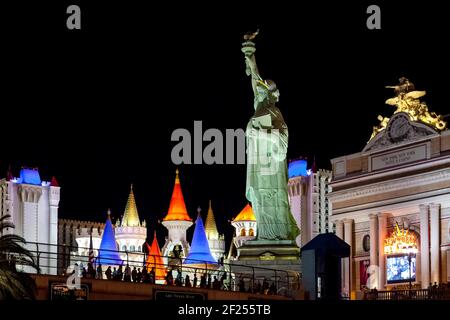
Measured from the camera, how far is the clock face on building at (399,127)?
70562 mm

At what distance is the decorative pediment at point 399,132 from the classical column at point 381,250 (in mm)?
4569

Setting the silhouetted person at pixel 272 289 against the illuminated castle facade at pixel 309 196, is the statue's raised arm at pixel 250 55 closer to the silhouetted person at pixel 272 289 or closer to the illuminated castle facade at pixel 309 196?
the silhouetted person at pixel 272 289

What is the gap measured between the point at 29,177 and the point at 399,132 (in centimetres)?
11112

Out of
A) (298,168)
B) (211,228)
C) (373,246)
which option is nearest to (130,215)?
(211,228)

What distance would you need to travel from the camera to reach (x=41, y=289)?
37031mm

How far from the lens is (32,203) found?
569 ft

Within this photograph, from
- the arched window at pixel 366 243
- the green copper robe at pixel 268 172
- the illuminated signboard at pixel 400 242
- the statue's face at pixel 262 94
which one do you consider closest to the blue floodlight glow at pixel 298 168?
the arched window at pixel 366 243

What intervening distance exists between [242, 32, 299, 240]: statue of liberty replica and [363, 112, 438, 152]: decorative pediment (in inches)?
541

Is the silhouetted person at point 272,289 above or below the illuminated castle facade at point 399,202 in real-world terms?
below

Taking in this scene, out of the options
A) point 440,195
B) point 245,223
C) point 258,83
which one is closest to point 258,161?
point 258,83

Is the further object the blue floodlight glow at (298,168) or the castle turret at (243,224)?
the blue floodlight glow at (298,168)

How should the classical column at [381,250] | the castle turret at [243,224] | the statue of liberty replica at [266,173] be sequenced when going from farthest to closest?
the castle turret at [243,224] → the classical column at [381,250] → the statue of liberty replica at [266,173]
